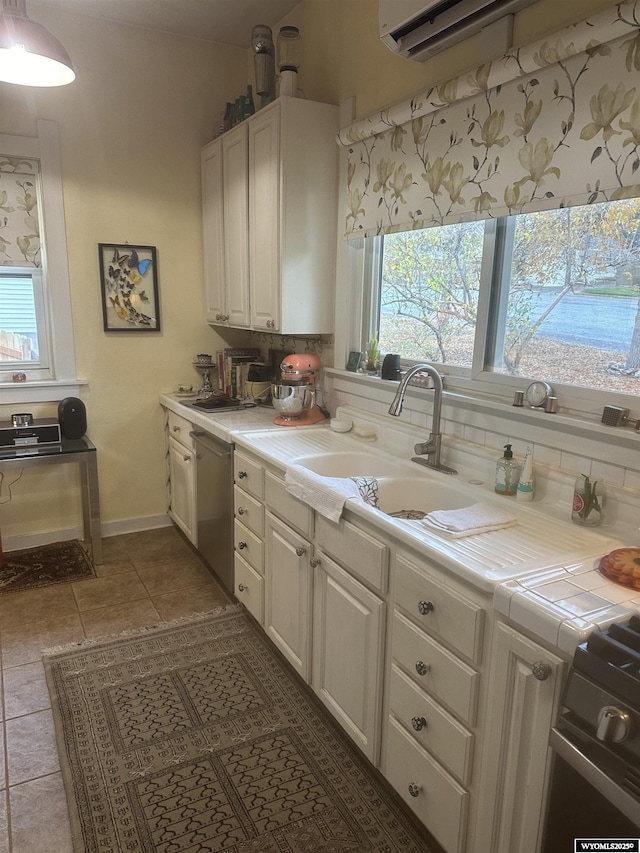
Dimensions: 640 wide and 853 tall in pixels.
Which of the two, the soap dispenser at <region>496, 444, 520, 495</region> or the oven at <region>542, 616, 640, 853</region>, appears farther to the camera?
the soap dispenser at <region>496, 444, 520, 495</region>

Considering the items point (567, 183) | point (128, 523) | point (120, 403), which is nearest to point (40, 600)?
point (128, 523)

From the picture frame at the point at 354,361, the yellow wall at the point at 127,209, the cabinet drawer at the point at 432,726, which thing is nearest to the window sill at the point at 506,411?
the picture frame at the point at 354,361

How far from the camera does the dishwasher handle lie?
2.72 meters

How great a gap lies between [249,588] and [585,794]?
1781 mm

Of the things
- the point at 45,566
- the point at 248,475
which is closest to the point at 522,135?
the point at 248,475

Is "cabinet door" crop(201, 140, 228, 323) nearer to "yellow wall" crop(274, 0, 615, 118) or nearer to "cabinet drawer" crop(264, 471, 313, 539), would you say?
"yellow wall" crop(274, 0, 615, 118)

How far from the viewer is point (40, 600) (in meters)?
2.97

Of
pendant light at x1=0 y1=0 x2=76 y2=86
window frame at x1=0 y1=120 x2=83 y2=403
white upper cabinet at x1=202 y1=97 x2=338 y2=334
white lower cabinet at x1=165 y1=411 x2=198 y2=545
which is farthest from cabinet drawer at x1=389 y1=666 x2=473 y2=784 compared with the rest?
window frame at x1=0 y1=120 x2=83 y2=403

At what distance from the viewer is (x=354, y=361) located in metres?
2.82

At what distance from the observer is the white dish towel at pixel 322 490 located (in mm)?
1838

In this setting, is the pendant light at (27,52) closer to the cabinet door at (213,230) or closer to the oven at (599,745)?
the cabinet door at (213,230)

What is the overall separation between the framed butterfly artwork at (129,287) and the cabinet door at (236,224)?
21.2 inches

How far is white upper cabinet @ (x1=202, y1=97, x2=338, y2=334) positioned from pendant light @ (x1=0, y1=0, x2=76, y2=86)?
0.92 metres

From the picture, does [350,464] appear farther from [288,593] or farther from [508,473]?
[508,473]
